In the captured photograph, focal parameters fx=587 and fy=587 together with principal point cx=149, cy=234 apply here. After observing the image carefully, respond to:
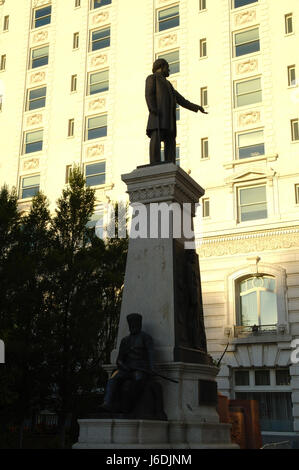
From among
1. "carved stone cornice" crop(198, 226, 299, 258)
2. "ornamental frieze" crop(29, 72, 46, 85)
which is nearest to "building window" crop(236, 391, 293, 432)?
"carved stone cornice" crop(198, 226, 299, 258)

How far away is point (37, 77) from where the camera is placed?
39.8 m

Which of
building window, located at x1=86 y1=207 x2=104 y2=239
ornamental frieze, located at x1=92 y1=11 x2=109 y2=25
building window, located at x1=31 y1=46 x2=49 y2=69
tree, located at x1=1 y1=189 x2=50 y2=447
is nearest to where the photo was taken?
tree, located at x1=1 y1=189 x2=50 y2=447

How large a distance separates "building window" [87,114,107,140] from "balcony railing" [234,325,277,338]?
14.7 meters

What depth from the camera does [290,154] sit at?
2977 centimetres

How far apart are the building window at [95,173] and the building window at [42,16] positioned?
1257 cm

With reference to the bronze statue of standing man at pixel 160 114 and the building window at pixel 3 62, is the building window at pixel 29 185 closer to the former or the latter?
the building window at pixel 3 62

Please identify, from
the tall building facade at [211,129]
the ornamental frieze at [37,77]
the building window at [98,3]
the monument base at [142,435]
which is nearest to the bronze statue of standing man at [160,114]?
the monument base at [142,435]

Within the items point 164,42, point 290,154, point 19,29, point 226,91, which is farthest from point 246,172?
point 19,29

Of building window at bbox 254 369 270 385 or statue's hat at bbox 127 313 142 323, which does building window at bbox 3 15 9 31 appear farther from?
statue's hat at bbox 127 313 142 323

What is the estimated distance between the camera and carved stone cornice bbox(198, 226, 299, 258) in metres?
28.5

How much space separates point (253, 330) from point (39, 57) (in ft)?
78.9

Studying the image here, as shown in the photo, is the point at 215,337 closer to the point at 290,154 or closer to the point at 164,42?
the point at 290,154

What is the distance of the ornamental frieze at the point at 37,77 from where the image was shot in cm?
3950

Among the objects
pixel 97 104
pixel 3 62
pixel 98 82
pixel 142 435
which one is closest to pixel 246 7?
pixel 98 82
